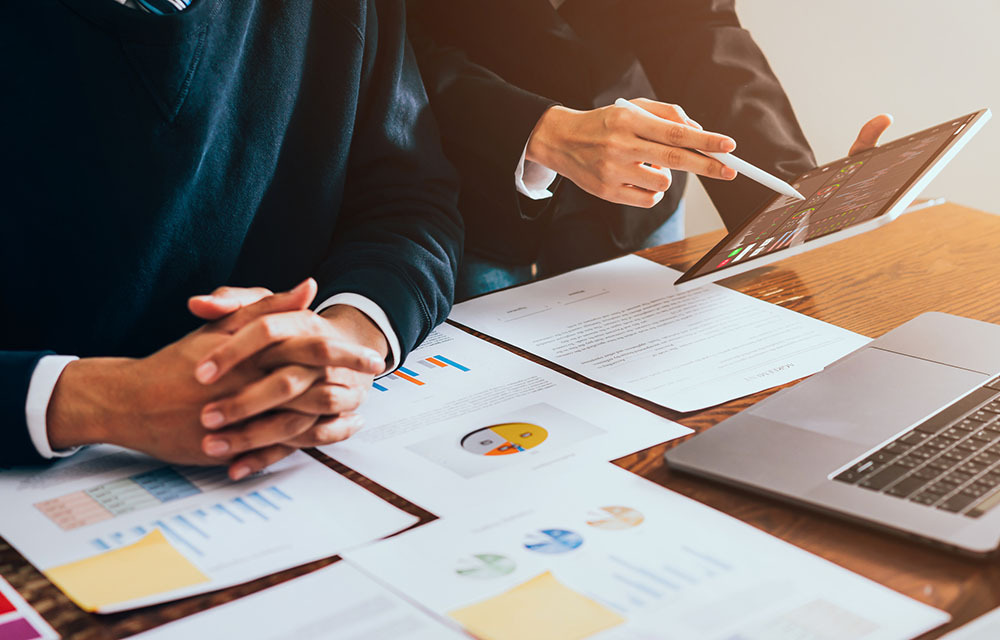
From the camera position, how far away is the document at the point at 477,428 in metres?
0.73

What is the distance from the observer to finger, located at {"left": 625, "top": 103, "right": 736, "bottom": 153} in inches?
39.7

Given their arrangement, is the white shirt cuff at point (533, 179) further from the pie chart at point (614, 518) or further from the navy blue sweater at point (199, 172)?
the pie chart at point (614, 518)

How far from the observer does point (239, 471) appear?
71 cm

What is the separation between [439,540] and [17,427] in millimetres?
325

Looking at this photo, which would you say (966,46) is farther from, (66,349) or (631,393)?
(66,349)

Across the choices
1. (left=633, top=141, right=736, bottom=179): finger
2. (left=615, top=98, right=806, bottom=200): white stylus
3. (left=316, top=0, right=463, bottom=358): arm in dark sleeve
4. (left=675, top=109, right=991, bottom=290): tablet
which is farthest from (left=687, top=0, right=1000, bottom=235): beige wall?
(left=316, top=0, right=463, bottom=358): arm in dark sleeve

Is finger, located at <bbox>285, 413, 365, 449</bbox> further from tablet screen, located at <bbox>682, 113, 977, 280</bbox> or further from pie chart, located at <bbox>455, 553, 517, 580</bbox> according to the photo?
tablet screen, located at <bbox>682, 113, 977, 280</bbox>

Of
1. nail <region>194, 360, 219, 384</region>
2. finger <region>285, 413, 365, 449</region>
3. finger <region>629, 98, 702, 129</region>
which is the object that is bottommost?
finger <region>285, 413, 365, 449</region>

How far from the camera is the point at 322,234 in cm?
108

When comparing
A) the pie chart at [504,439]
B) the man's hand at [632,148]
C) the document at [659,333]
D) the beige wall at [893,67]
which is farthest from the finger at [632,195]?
the beige wall at [893,67]

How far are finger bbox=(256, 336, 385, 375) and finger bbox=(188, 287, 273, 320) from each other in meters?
0.07

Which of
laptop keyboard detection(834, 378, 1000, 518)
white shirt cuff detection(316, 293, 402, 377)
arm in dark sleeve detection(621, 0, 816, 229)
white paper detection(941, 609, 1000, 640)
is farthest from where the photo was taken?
arm in dark sleeve detection(621, 0, 816, 229)

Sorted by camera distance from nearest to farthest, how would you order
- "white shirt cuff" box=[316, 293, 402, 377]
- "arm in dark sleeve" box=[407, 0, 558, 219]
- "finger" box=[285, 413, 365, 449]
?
"finger" box=[285, 413, 365, 449] < "white shirt cuff" box=[316, 293, 402, 377] < "arm in dark sleeve" box=[407, 0, 558, 219]

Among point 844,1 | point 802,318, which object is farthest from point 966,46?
point 802,318
